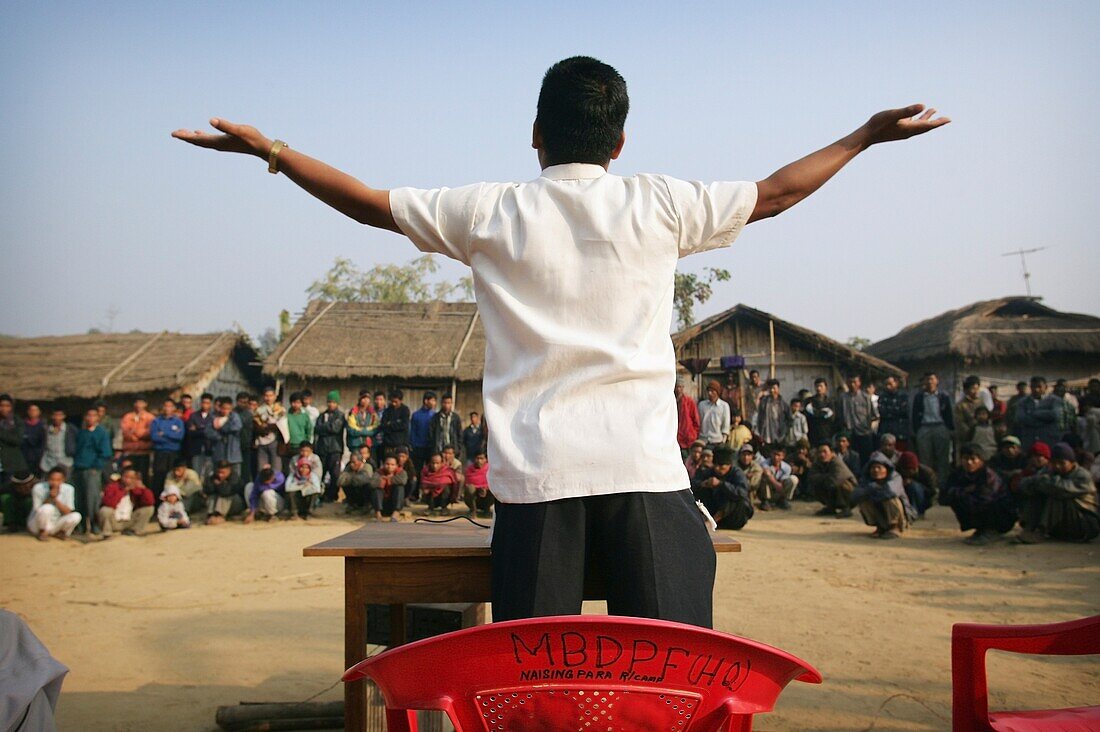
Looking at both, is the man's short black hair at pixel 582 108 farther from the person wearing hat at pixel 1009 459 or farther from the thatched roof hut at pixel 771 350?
the thatched roof hut at pixel 771 350

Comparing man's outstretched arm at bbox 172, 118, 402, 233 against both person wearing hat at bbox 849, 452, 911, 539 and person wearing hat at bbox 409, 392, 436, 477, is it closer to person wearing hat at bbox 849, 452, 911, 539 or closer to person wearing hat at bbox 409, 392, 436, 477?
person wearing hat at bbox 849, 452, 911, 539

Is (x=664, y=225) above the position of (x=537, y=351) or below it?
above

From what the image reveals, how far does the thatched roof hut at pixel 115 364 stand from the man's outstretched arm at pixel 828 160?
55.3 ft

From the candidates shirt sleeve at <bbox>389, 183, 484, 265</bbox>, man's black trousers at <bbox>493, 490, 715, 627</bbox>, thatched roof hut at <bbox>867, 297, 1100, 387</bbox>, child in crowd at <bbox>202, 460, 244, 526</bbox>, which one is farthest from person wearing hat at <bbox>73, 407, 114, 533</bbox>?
thatched roof hut at <bbox>867, 297, 1100, 387</bbox>

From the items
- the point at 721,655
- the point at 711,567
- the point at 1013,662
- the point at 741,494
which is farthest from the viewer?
the point at 741,494

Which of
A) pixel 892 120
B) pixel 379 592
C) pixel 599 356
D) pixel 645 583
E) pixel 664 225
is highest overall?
pixel 892 120

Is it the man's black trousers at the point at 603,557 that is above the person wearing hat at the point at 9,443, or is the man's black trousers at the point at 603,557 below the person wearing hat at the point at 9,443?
above

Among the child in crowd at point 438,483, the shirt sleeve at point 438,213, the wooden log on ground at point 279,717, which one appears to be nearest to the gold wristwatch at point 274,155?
the shirt sleeve at point 438,213

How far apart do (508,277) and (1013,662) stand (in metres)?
4.26

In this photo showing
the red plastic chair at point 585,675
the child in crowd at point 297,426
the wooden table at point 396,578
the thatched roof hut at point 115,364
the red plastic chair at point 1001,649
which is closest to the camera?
the red plastic chair at point 585,675

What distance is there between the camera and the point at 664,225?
1665 millimetres

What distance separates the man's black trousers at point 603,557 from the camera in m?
1.54

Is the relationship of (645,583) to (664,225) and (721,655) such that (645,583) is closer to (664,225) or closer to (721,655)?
(721,655)

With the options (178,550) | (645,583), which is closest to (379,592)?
(645,583)
